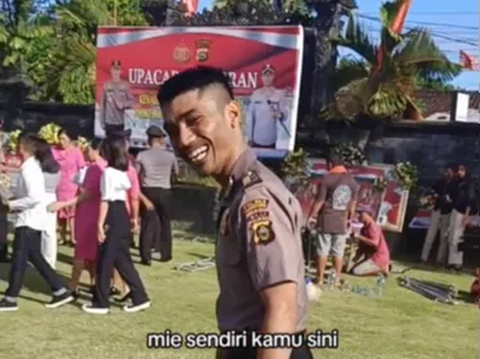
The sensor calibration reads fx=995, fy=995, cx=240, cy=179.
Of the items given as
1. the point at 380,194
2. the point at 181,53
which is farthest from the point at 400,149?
the point at 181,53

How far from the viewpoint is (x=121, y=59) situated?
16812mm

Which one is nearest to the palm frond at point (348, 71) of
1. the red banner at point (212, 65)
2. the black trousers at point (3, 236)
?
the red banner at point (212, 65)

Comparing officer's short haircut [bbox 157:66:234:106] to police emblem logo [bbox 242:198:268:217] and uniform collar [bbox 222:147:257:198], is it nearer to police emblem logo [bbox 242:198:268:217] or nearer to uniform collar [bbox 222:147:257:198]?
uniform collar [bbox 222:147:257:198]

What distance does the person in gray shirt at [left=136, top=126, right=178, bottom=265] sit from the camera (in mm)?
11617

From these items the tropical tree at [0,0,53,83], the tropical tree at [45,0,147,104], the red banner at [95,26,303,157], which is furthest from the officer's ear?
the tropical tree at [0,0,53,83]

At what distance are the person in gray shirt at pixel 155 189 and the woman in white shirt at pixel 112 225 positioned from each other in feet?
9.37

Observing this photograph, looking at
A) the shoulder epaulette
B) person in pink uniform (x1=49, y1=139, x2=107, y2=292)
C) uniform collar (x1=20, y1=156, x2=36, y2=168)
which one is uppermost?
the shoulder epaulette

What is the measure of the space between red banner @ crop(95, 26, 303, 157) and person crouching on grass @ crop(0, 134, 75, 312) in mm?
5658

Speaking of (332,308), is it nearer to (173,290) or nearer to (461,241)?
(173,290)

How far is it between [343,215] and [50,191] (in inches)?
119

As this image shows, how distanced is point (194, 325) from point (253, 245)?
581cm

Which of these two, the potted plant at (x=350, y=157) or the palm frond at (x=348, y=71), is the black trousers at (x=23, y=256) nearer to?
the potted plant at (x=350, y=157)

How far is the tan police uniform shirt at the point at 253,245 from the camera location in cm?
261

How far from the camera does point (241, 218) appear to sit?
2658mm
